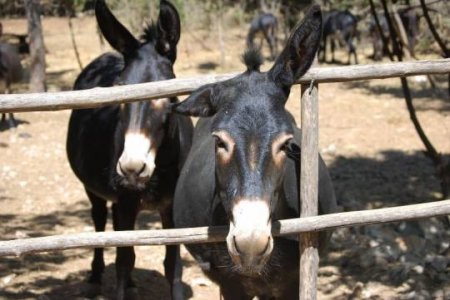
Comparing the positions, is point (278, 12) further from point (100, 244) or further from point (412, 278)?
point (100, 244)

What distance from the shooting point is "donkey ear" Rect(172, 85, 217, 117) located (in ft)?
10.4

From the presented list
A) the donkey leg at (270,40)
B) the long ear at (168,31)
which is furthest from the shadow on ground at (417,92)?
the long ear at (168,31)

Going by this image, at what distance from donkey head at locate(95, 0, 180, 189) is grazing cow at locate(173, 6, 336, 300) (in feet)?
1.20

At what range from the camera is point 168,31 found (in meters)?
4.61

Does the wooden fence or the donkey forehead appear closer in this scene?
the wooden fence

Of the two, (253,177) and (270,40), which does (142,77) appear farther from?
(270,40)

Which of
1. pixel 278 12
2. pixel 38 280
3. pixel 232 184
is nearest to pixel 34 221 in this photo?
pixel 38 280

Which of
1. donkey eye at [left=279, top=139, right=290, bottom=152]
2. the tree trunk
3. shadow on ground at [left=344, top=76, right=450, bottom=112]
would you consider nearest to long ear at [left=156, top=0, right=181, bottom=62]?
donkey eye at [left=279, top=139, right=290, bottom=152]

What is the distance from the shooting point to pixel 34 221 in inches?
308

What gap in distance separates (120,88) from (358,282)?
318cm

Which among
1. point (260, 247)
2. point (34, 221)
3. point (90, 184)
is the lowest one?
point (34, 221)

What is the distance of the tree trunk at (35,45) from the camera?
13.8 m

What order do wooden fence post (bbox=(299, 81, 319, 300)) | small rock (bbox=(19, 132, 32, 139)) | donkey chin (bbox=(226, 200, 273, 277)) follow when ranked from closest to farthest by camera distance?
donkey chin (bbox=(226, 200, 273, 277)), wooden fence post (bbox=(299, 81, 319, 300)), small rock (bbox=(19, 132, 32, 139))

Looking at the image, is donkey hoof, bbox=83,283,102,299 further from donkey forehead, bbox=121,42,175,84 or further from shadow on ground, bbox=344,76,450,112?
shadow on ground, bbox=344,76,450,112
